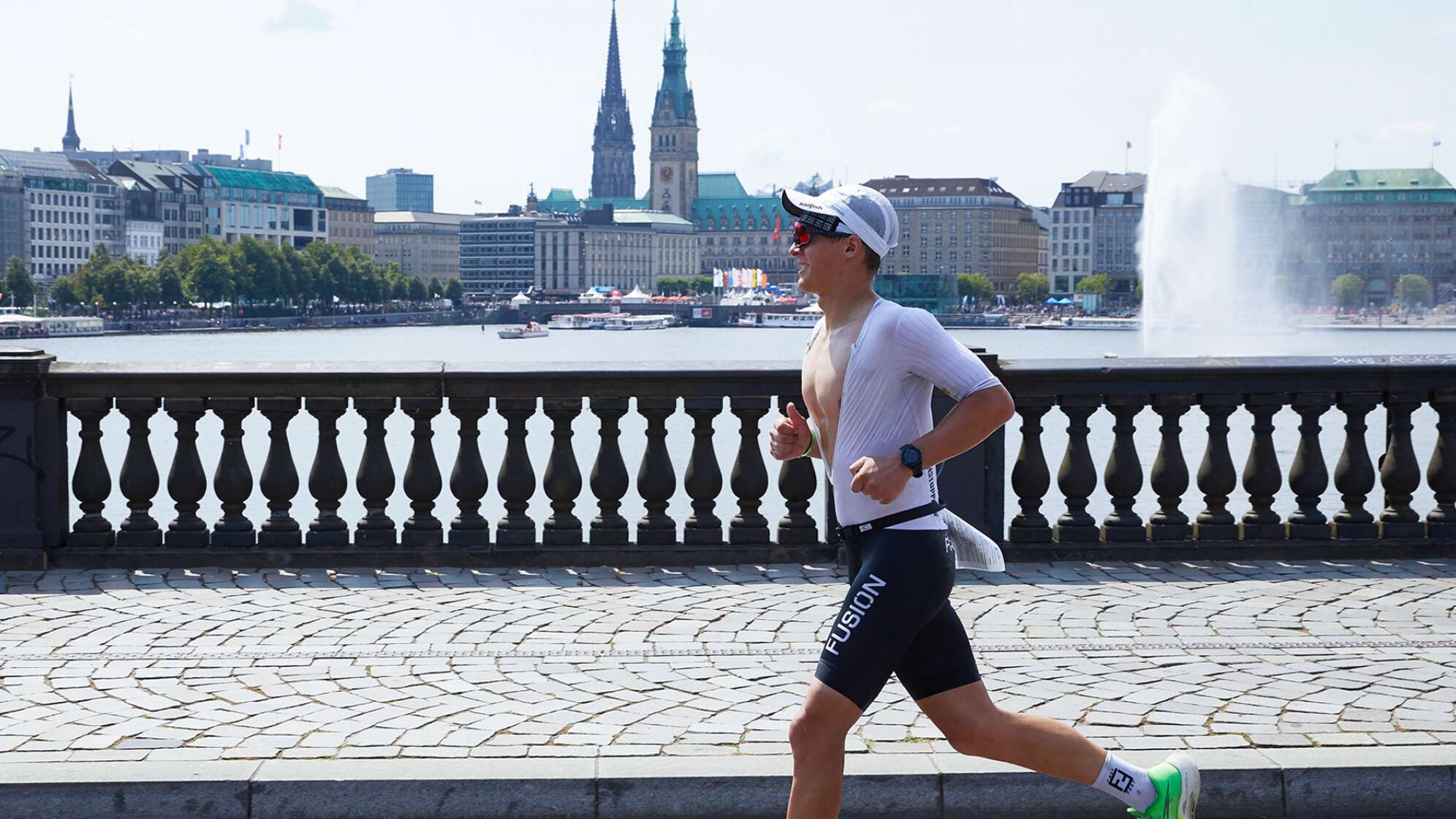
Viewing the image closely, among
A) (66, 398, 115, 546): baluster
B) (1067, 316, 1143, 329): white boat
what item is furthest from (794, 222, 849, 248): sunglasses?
(1067, 316, 1143, 329): white boat

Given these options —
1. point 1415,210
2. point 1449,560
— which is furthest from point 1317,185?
point 1449,560

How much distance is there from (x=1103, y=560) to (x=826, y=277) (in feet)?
15.3

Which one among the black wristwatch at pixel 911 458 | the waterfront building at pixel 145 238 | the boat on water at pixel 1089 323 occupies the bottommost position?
the boat on water at pixel 1089 323

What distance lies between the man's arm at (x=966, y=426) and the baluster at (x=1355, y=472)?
194 inches

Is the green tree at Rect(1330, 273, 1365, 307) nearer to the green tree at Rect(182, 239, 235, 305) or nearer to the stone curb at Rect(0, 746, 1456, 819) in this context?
the green tree at Rect(182, 239, 235, 305)

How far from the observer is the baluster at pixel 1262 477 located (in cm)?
863

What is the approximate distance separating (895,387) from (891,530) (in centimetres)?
31

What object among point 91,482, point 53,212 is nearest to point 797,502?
point 91,482

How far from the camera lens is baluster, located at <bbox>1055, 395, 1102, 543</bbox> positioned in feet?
28.1

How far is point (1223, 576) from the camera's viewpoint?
814 centimetres

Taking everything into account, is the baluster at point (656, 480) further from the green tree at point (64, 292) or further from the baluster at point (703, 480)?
the green tree at point (64, 292)

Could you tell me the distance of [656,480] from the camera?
852cm

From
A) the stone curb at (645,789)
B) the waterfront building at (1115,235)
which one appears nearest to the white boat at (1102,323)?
the waterfront building at (1115,235)

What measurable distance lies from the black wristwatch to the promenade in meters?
1.25
